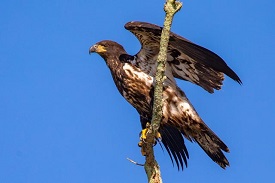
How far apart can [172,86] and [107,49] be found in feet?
Result: 4.15

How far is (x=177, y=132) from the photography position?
1151 centimetres

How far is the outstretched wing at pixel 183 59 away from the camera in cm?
1038

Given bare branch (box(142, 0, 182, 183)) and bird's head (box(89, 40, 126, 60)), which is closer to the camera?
bare branch (box(142, 0, 182, 183))

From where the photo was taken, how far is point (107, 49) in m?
11.7

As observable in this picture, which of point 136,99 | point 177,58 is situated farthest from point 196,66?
point 136,99

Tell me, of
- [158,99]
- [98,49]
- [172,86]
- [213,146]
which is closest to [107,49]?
[98,49]

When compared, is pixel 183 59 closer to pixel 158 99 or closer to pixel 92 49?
pixel 92 49

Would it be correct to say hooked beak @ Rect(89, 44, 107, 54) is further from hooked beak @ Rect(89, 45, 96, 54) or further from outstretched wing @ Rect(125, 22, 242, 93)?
outstretched wing @ Rect(125, 22, 242, 93)

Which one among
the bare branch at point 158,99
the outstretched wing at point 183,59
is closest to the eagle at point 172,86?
the outstretched wing at point 183,59

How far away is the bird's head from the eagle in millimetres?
34

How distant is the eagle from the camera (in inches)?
430

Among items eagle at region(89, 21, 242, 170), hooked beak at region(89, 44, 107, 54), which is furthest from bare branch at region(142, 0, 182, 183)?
hooked beak at region(89, 44, 107, 54)

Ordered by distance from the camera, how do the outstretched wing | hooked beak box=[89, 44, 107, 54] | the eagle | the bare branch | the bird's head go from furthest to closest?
hooked beak box=[89, 44, 107, 54] → the bird's head → the eagle → the outstretched wing → the bare branch

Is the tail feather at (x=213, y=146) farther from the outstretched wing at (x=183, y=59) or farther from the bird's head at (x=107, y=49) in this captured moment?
the bird's head at (x=107, y=49)
